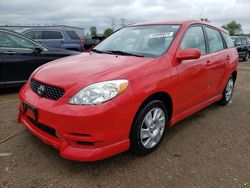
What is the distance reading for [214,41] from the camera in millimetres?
4555

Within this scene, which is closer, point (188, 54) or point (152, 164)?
point (152, 164)

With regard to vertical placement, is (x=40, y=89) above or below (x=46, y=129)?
above

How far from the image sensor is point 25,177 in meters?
2.66

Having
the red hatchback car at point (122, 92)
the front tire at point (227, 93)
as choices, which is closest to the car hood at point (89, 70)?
the red hatchback car at point (122, 92)

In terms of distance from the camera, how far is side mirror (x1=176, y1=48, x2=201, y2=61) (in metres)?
3.23

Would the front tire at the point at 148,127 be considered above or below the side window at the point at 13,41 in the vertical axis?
below

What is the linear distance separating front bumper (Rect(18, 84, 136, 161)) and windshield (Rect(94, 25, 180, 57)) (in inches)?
42.5

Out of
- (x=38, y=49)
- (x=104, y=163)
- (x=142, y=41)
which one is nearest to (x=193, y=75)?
(x=142, y=41)

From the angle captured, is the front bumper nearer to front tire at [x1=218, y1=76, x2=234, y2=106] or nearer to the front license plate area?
the front license plate area

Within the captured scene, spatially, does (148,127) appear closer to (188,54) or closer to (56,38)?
(188,54)

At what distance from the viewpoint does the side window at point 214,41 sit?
437cm

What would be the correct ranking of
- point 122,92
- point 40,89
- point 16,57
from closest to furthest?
point 122,92, point 40,89, point 16,57

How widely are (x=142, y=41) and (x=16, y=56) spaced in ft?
10.6

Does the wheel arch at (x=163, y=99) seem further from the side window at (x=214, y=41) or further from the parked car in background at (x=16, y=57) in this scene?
the parked car in background at (x=16, y=57)
